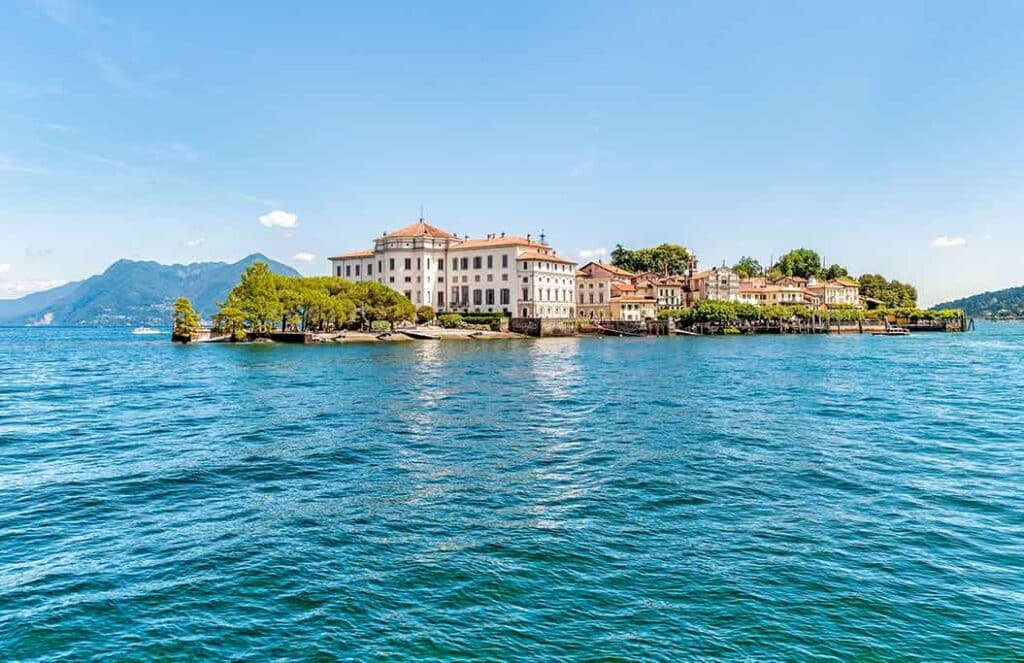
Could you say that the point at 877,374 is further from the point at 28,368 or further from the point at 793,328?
the point at 793,328

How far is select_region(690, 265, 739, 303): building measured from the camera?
13900cm

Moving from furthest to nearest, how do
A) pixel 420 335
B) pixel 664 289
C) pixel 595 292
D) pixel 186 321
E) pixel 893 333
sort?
1. pixel 664 289
2. pixel 893 333
3. pixel 595 292
4. pixel 420 335
5. pixel 186 321

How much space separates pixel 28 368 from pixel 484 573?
165 feet

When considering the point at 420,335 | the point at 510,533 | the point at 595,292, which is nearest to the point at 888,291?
the point at 595,292

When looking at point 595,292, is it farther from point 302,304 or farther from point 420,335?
point 302,304

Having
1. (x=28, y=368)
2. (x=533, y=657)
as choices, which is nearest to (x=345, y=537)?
(x=533, y=657)

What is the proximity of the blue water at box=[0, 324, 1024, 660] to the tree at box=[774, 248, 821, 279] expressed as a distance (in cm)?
17193

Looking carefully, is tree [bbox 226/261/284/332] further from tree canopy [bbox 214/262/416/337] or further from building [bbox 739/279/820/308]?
building [bbox 739/279/820/308]

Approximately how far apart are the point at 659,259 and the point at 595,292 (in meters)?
46.8

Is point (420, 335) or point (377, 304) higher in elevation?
point (377, 304)

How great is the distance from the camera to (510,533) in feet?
36.1

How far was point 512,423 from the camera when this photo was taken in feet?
74.5

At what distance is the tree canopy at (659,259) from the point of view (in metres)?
156

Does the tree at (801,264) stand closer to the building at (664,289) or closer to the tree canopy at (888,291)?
the tree canopy at (888,291)
